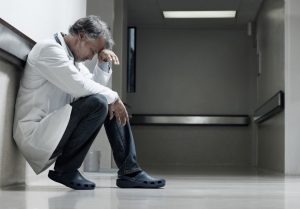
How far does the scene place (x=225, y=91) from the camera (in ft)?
38.3

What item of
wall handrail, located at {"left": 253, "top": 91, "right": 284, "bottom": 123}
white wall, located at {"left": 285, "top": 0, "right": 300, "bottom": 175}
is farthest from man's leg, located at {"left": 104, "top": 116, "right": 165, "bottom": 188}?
wall handrail, located at {"left": 253, "top": 91, "right": 284, "bottom": 123}

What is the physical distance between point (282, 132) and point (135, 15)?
4617mm

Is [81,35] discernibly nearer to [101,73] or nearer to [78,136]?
[101,73]

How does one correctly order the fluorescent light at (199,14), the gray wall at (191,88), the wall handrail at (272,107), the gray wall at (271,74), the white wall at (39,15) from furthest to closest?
the gray wall at (191,88) < the fluorescent light at (199,14) < the gray wall at (271,74) < the wall handrail at (272,107) < the white wall at (39,15)

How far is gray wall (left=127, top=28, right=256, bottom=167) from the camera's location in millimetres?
11664

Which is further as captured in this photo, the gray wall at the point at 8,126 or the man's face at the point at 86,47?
the man's face at the point at 86,47

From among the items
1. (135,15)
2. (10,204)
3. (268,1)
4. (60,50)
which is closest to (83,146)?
(60,50)

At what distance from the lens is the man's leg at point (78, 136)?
3.30 meters

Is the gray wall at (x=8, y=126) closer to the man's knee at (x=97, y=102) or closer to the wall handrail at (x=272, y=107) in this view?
the man's knee at (x=97, y=102)

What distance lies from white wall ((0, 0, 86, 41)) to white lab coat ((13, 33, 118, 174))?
0.25 meters

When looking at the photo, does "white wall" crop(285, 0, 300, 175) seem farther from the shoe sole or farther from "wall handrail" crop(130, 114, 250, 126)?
"wall handrail" crop(130, 114, 250, 126)

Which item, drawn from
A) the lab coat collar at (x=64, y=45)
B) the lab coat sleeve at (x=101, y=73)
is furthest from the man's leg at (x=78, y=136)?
the lab coat sleeve at (x=101, y=73)

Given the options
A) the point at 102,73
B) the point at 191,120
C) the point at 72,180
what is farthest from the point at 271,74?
the point at 72,180

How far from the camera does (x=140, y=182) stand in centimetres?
352
